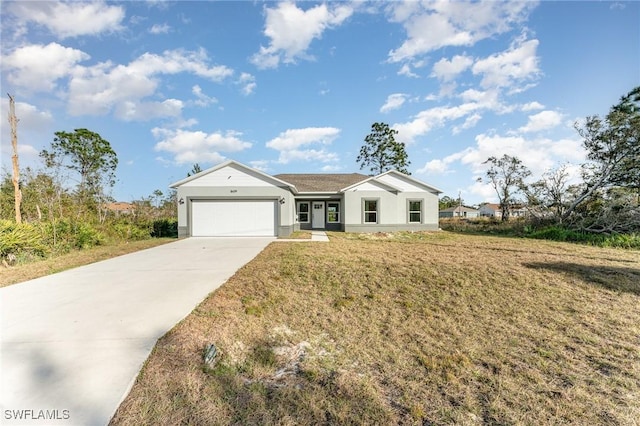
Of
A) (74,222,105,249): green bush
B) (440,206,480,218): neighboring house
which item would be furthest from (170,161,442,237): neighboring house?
(440,206,480,218): neighboring house

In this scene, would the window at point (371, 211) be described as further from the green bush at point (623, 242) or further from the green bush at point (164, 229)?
the green bush at point (164, 229)

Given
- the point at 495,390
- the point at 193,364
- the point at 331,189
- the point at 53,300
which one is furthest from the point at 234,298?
the point at 331,189

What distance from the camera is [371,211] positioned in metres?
18.0

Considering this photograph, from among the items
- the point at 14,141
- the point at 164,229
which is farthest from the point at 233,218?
the point at 14,141

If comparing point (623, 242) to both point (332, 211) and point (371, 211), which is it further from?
point (332, 211)

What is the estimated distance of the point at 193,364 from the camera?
10.4 feet

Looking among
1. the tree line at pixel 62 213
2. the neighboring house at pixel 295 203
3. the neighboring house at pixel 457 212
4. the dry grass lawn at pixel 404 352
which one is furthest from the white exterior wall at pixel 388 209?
the neighboring house at pixel 457 212

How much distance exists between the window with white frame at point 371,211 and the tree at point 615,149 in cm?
1116

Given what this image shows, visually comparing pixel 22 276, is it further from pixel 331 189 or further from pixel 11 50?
pixel 331 189

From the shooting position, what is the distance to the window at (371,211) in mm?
17984

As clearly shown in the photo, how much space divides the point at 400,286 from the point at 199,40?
38.8 feet

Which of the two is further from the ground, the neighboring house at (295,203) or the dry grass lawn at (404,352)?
the neighboring house at (295,203)

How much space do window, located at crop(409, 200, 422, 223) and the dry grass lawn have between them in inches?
474

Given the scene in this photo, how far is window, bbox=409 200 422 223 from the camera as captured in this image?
18.6 metres
